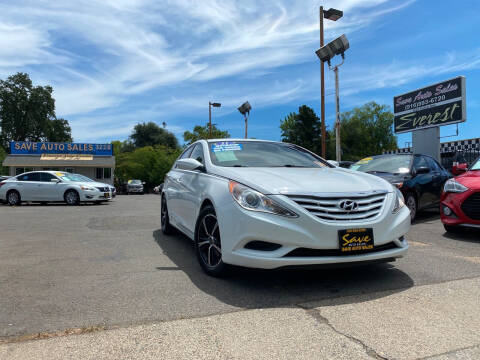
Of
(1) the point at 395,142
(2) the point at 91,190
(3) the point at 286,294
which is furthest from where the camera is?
(1) the point at 395,142

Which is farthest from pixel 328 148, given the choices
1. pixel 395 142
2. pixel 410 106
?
pixel 410 106

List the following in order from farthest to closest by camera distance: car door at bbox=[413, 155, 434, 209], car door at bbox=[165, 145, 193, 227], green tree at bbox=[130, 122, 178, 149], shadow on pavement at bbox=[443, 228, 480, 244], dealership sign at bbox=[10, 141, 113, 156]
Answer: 1. green tree at bbox=[130, 122, 178, 149]
2. dealership sign at bbox=[10, 141, 113, 156]
3. car door at bbox=[413, 155, 434, 209]
4. shadow on pavement at bbox=[443, 228, 480, 244]
5. car door at bbox=[165, 145, 193, 227]

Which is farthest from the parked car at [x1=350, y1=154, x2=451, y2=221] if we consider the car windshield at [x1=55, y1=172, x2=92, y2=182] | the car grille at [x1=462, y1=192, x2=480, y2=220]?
the car windshield at [x1=55, y1=172, x2=92, y2=182]

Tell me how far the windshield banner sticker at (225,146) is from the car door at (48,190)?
11469 millimetres

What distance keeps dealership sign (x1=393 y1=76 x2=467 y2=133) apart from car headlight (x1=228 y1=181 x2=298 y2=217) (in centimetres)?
1513

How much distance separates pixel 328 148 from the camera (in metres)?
56.8

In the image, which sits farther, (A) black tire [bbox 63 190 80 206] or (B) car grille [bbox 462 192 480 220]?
(A) black tire [bbox 63 190 80 206]

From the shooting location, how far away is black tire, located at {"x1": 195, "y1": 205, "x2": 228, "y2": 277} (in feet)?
11.3

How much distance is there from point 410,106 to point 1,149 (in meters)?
55.2

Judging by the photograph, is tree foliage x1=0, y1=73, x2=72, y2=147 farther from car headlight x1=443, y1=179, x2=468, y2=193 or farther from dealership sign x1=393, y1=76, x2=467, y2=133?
car headlight x1=443, y1=179, x2=468, y2=193

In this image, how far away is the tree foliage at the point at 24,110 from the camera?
53500mm

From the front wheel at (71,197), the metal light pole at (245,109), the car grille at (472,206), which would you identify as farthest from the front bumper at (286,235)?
the metal light pole at (245,109)

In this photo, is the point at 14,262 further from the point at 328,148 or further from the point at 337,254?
the point at 328,148

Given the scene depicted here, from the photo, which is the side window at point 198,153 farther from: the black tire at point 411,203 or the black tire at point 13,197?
the black tire at point 13,197
